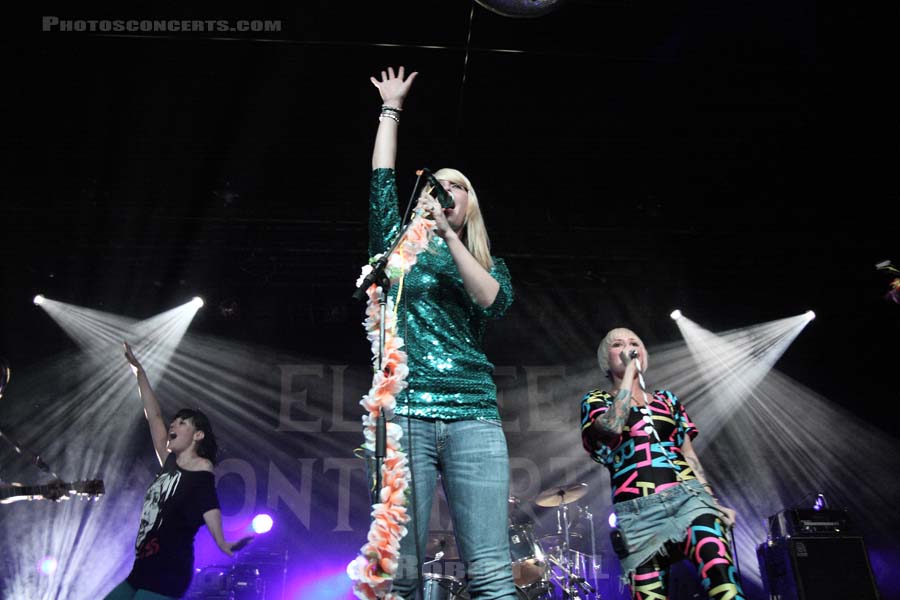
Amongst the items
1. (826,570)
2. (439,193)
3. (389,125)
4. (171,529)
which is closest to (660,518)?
(439,193)

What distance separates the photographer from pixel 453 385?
205 centimetres

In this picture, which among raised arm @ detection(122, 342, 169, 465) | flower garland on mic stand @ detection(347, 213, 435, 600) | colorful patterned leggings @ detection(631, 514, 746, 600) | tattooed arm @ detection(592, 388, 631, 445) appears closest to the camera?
flower garland on mic stand @ detection(347, 213, 435, 600)

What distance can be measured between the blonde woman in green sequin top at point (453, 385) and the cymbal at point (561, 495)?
531 centimetres

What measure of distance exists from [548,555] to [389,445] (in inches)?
207

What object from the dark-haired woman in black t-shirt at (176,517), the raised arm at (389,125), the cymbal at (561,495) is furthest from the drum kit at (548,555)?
the raised arm at (389,125)

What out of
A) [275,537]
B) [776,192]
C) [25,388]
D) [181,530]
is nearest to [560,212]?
[776,192]

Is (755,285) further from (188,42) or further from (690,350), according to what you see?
(188,42)

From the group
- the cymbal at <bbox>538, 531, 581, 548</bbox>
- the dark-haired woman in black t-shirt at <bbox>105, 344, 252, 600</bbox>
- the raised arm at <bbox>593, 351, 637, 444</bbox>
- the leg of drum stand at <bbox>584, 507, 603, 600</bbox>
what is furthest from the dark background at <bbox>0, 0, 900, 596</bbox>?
the raised arm at <bbox>593, 351, 637, 444</bbox>

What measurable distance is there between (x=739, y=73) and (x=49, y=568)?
27.6 feet

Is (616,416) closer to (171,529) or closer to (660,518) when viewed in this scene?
(660,518)

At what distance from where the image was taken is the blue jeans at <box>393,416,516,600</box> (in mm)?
1877

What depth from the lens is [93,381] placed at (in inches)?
329

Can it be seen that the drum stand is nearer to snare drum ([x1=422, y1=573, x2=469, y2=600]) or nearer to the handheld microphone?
snare drum ([x1=422, y1=573, x2=469, y2=600])

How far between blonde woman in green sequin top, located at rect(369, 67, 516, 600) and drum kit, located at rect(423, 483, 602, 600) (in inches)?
152
